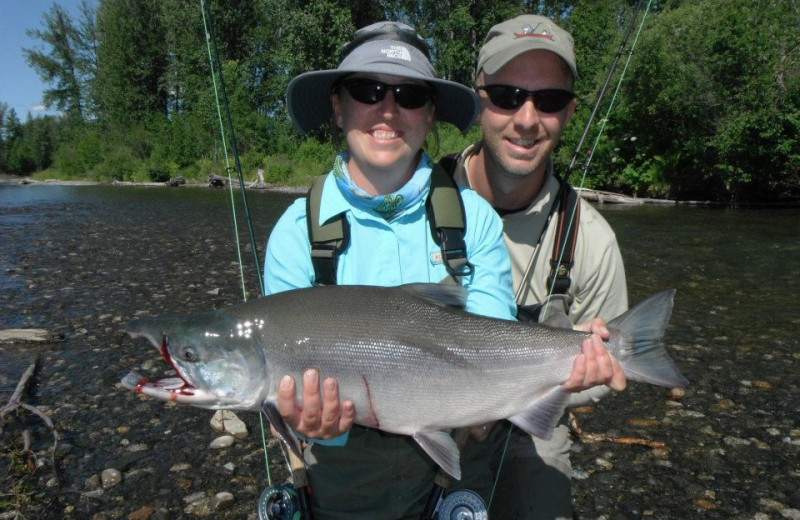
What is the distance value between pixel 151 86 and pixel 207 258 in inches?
2079

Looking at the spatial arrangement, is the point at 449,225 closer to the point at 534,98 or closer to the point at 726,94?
the point at 534,98

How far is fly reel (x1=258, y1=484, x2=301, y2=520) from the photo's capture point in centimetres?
282

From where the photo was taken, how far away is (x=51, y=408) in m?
5.07

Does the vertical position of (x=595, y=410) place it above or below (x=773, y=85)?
below

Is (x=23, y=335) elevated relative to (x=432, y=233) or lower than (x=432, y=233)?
lower

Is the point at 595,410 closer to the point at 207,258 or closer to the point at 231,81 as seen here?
the point at 207,258

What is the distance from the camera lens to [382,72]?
2.79 meters

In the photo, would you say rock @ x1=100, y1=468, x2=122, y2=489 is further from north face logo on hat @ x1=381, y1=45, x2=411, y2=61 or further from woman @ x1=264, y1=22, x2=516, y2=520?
north face logo on hat @ x1=381, y1=45, x2=411, y2=61

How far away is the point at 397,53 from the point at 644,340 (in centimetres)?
178

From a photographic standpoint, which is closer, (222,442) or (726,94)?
(222,442)

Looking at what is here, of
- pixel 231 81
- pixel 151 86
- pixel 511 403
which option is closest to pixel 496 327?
pixel 511 403

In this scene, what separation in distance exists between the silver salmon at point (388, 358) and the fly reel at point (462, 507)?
44cm

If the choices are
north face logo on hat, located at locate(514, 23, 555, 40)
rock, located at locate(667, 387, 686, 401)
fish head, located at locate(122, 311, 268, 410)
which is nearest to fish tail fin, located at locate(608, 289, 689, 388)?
fish head, located at locate(122, 311, 268, 410)

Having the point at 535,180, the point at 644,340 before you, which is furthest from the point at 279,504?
the point at 535,180
